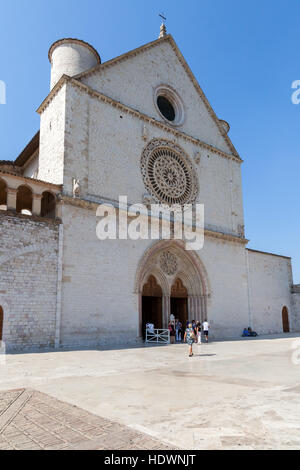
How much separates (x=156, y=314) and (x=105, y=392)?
1403cm

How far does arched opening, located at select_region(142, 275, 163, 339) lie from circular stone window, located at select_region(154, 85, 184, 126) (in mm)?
9930

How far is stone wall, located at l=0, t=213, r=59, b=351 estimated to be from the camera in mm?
13055

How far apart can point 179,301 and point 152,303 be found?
2.15 metres

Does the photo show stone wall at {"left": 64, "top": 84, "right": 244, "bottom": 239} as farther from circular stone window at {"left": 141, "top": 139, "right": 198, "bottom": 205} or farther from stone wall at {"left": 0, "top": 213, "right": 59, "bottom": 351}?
stone wall at {"left": 0, "top": 213, "right": 59, "bottom": 351}

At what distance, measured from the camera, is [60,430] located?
4.13 metres

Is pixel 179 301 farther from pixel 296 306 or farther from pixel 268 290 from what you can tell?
pixel 296 306

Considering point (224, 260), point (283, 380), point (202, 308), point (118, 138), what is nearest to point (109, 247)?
point (118, 138)

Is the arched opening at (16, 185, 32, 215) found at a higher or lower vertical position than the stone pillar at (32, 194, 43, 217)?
higher

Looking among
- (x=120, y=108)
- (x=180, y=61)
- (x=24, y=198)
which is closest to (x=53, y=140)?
(x=24, y=198)

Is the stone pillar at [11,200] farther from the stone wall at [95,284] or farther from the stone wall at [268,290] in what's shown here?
the stone wall at [268,290]

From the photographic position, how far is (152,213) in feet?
62.4

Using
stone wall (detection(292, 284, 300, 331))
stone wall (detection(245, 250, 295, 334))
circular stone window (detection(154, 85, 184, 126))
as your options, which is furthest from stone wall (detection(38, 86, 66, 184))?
stone wall (detection(292, 284, 300, 331))

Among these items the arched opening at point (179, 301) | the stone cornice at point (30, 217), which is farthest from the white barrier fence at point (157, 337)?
the stone cornice at point (30, 217)

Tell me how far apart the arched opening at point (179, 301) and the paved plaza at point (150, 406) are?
11319 millimetres
